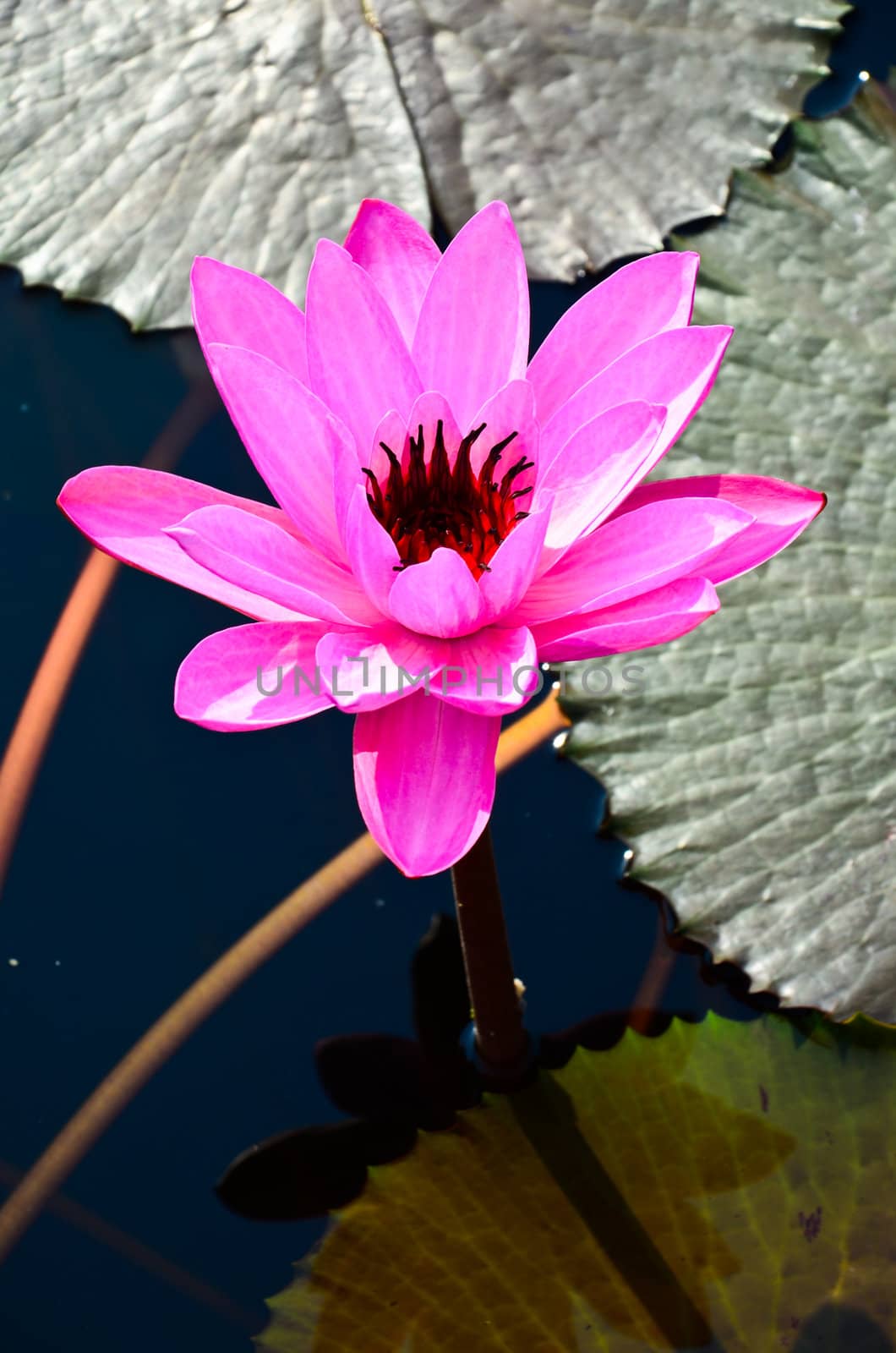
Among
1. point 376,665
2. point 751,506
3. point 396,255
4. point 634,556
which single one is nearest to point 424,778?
point 376,665

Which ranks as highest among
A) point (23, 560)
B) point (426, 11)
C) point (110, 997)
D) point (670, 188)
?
point (426, 11)

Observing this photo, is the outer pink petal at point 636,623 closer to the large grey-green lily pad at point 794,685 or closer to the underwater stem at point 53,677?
the large grey-green lily pad at point 794,685

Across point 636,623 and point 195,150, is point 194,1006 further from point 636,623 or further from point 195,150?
point 195,150

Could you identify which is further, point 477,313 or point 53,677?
point 53,677

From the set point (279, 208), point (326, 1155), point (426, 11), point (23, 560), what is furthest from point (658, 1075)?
point (426, 11)

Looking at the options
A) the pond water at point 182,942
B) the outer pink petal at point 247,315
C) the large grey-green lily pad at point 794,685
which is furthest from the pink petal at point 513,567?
the pond water at point 182,942

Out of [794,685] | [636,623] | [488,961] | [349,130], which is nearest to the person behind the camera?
[636,623]

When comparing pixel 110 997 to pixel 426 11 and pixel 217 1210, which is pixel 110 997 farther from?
pixel 426 11
